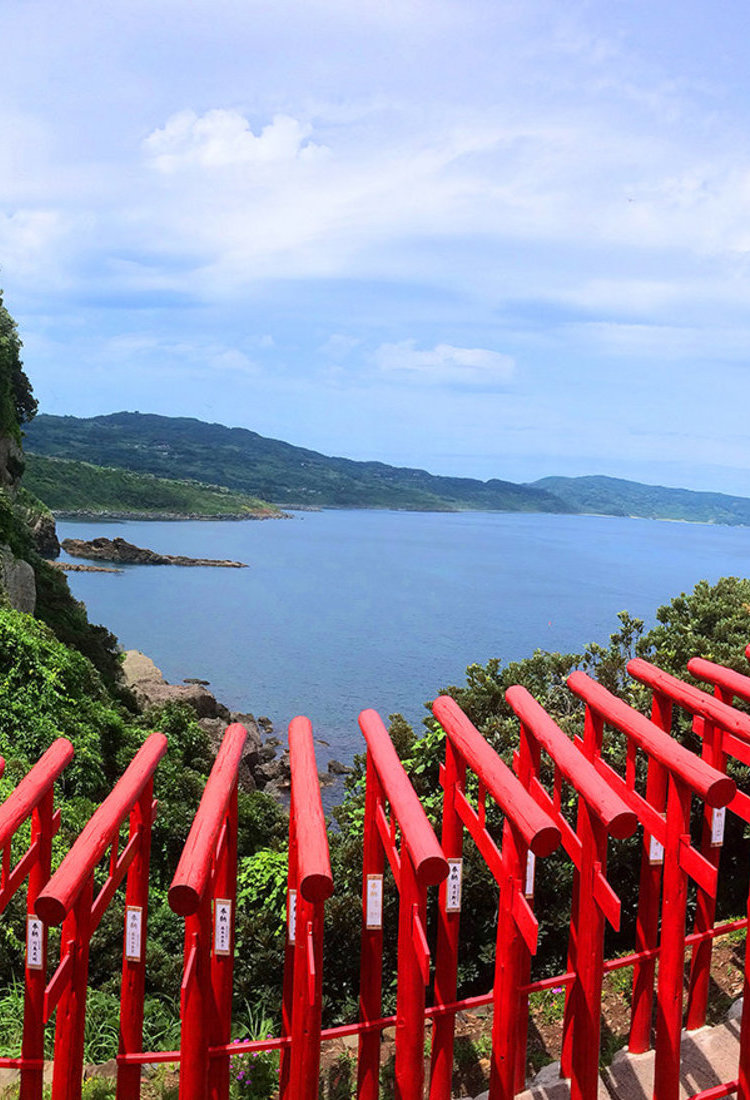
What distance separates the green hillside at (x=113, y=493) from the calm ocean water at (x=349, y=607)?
5435 mm

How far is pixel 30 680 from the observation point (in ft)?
41.3

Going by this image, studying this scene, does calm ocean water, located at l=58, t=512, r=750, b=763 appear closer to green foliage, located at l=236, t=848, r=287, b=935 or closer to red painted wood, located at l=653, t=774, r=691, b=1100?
green foliage, located at l=236, t=848, r=287, b=935

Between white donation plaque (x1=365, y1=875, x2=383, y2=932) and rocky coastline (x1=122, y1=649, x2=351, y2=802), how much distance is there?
17.3 meters

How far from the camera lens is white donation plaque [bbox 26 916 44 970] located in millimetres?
2811

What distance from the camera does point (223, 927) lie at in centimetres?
327

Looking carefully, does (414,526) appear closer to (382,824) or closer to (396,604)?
(396,604)

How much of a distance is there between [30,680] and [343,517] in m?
160

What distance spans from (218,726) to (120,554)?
63659 mm

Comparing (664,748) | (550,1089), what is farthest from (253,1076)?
(664,748)

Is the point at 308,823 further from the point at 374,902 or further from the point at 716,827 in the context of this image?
the point at 716,827

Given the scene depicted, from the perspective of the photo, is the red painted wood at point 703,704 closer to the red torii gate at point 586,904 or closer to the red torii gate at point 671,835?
the red torii gate at point 671,835

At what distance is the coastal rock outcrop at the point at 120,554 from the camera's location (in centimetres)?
8381

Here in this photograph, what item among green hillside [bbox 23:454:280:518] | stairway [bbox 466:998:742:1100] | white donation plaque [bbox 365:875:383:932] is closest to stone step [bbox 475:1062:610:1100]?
stairway [bbox 466:998:742:1100]

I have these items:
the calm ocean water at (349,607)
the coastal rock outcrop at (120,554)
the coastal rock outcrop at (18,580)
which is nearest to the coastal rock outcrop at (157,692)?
the coastal rock outcrop at (18,580)
